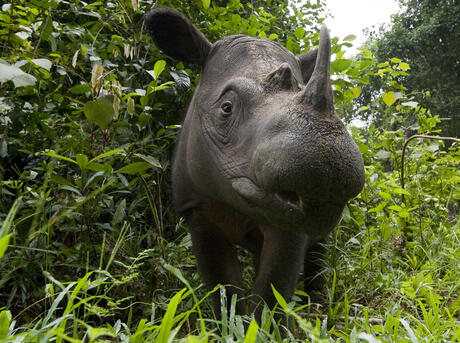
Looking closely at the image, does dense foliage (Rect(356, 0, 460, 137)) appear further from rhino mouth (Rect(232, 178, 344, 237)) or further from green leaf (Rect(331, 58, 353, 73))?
rhino mouth (Rect(232, 178, 344, 237))

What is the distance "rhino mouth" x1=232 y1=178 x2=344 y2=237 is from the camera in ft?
6.23

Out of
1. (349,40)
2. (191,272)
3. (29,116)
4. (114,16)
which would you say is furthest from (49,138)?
(349,40)

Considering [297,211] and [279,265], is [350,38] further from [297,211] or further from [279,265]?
[297,211]

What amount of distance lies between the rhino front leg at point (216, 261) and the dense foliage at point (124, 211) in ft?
0.77

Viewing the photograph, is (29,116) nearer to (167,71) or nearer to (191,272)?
(167,71)

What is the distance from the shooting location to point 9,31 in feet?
9.56

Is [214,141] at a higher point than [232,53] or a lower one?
lower

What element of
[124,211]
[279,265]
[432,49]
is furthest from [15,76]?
[432,49]

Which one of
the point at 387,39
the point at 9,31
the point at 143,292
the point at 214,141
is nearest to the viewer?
the point at 214,141

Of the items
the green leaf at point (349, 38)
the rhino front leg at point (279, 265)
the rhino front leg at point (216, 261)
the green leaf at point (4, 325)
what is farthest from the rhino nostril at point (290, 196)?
the green leaf at point (349, 38)

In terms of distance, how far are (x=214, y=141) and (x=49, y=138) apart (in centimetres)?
128

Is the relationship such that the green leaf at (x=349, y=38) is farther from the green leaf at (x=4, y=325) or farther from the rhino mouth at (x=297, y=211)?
the green leaf at (x=4, y=325)

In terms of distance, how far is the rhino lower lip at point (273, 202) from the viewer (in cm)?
196

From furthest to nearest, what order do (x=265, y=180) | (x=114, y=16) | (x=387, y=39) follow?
(x=387, y=39)
(x=114, y=16)
(x=265, y=180)
